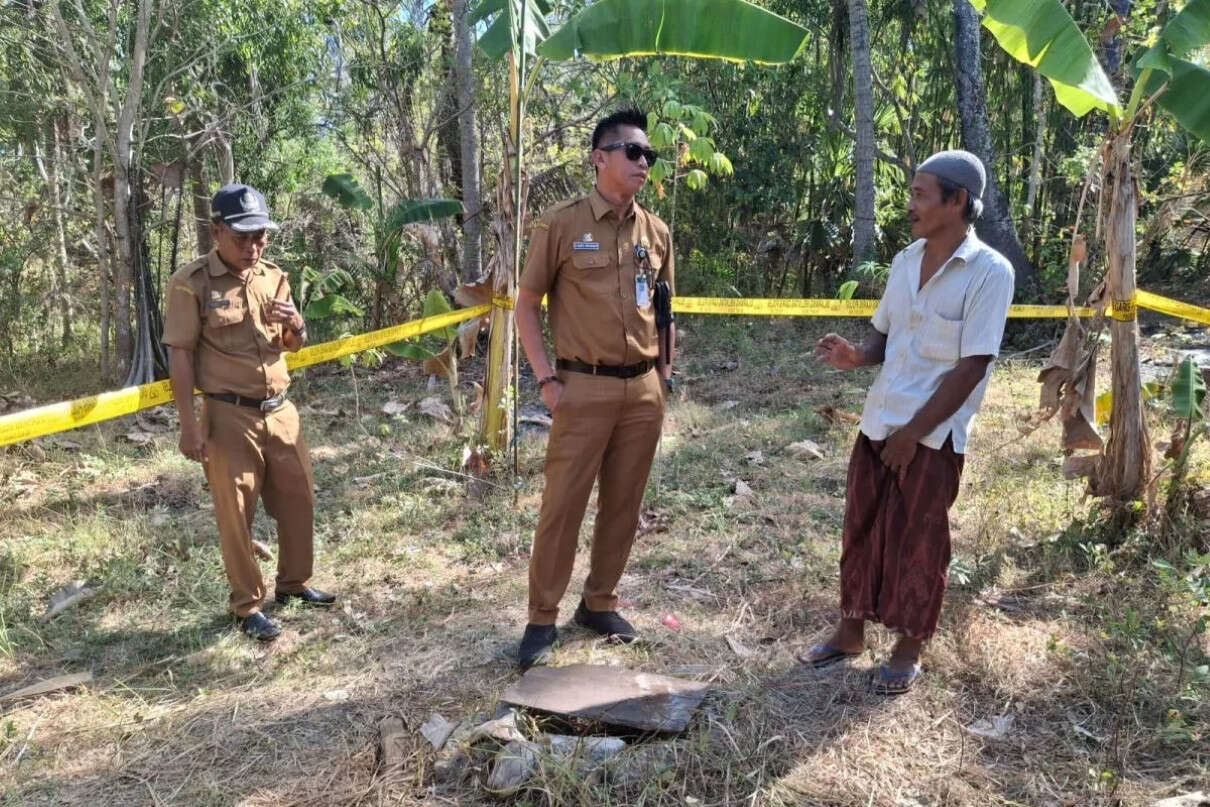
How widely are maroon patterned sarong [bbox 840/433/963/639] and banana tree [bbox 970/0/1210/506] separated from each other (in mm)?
1635

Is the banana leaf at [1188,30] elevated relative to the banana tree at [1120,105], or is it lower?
elevated

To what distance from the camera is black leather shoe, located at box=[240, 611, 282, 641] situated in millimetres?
3773

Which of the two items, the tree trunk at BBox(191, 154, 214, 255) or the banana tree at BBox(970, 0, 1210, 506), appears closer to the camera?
the banana tree at BBox(970, 0, 1210, 506)

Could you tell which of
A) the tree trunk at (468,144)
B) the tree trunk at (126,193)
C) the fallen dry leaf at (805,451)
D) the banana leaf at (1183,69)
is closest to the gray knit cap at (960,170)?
the banana leaf at (1183,69)

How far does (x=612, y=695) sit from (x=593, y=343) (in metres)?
1.23

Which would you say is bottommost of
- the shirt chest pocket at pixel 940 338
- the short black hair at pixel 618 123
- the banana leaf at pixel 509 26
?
the shirt chest pocket at pixel 940 338

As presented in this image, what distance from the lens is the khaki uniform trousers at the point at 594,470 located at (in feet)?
10.8

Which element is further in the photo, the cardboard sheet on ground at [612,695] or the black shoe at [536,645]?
the black shoe at [536,645]

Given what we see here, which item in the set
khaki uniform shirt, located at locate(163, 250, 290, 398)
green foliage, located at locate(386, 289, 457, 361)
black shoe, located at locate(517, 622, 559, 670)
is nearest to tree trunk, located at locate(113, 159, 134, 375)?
green foliage, located at locate(386, 289, 457, 361)

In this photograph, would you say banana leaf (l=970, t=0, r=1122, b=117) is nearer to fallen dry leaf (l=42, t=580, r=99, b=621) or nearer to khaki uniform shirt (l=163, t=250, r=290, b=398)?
khaki uniform shirt (l=163, t=250, r=290, b=398)

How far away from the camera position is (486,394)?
586 centimetres

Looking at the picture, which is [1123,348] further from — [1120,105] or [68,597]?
[68,597]

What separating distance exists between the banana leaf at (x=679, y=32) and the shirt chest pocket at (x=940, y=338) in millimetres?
2129

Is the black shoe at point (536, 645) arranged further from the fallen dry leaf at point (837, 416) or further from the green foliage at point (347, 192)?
the green foliage at point (347, 192)
